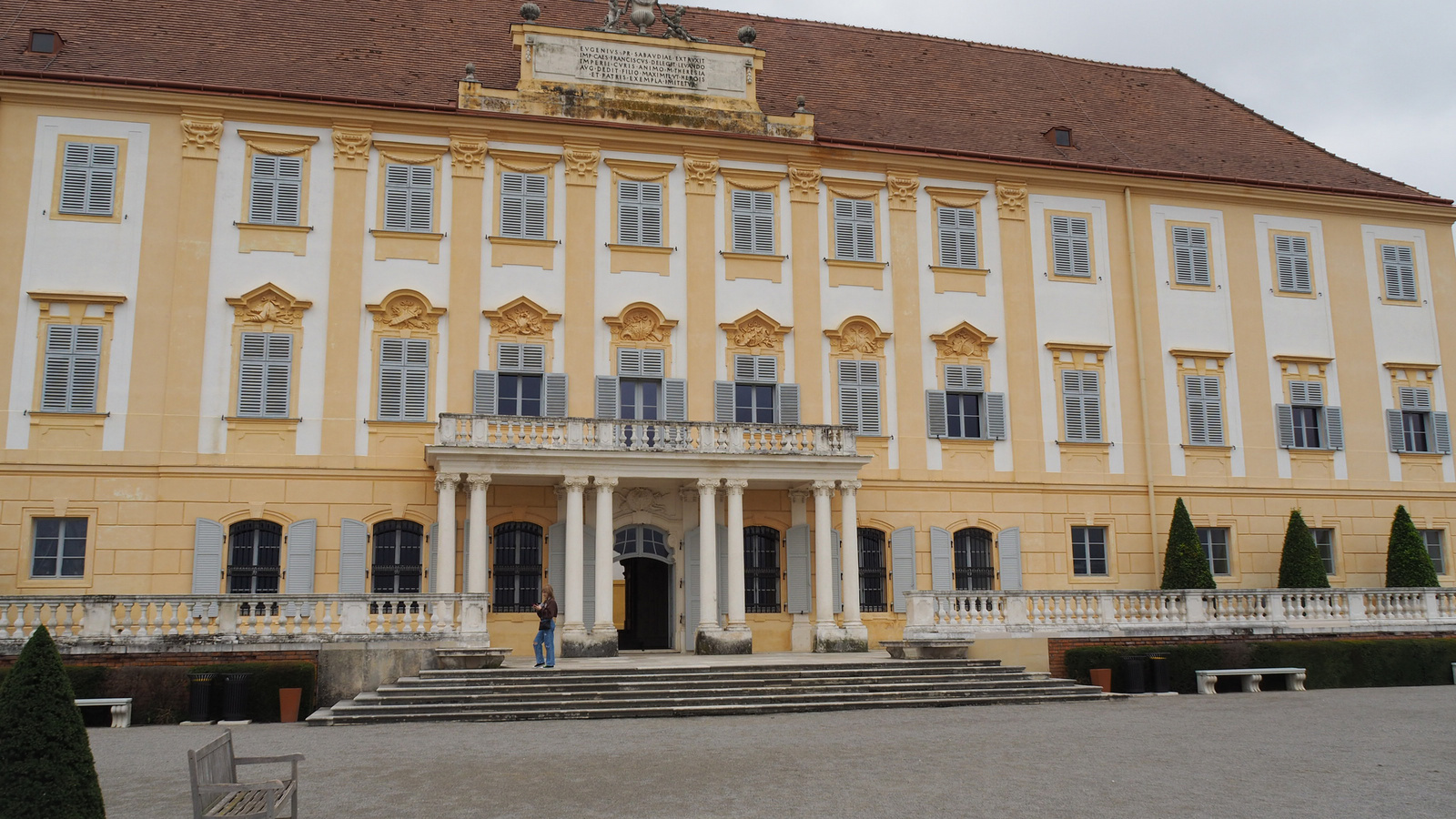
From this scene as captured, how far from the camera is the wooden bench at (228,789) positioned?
8531 mm

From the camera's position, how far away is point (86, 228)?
24.7 meters

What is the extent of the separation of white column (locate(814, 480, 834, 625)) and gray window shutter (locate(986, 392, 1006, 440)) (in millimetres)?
4912

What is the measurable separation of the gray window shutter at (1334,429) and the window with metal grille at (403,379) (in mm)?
21732

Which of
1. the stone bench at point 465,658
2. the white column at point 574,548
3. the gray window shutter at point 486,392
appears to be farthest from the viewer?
the gray window shutter at point 486,392

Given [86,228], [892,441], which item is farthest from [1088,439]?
[86,228]

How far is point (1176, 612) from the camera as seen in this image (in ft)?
75.9

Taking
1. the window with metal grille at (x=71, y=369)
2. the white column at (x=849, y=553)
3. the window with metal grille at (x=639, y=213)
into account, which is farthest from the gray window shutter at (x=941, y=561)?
the window with metal grille at (x=71, y=369)

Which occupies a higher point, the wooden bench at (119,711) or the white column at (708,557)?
the white column at (708,557)

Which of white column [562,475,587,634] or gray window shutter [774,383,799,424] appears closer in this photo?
white column [562,475,587,634]

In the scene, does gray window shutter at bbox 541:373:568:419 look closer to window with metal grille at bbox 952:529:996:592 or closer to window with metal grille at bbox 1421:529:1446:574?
window with metal grille at bbox 952:529:996:592

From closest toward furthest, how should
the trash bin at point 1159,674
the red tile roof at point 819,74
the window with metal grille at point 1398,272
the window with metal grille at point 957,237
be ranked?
1. the trash bin at point 1159,674
2. the red tile roof at point 819,74
3. the window with metal grille at point 957,237
4. the window with metal grille at point 1398,272

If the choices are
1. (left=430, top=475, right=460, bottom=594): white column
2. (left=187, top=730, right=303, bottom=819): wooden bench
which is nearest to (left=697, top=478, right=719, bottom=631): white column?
(left=430, top=475, right=460, bottom=594): white column

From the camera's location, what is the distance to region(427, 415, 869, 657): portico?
934 inches

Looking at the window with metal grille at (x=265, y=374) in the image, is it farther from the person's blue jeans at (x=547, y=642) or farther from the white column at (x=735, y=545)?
the white column at (x=735, y=545)
